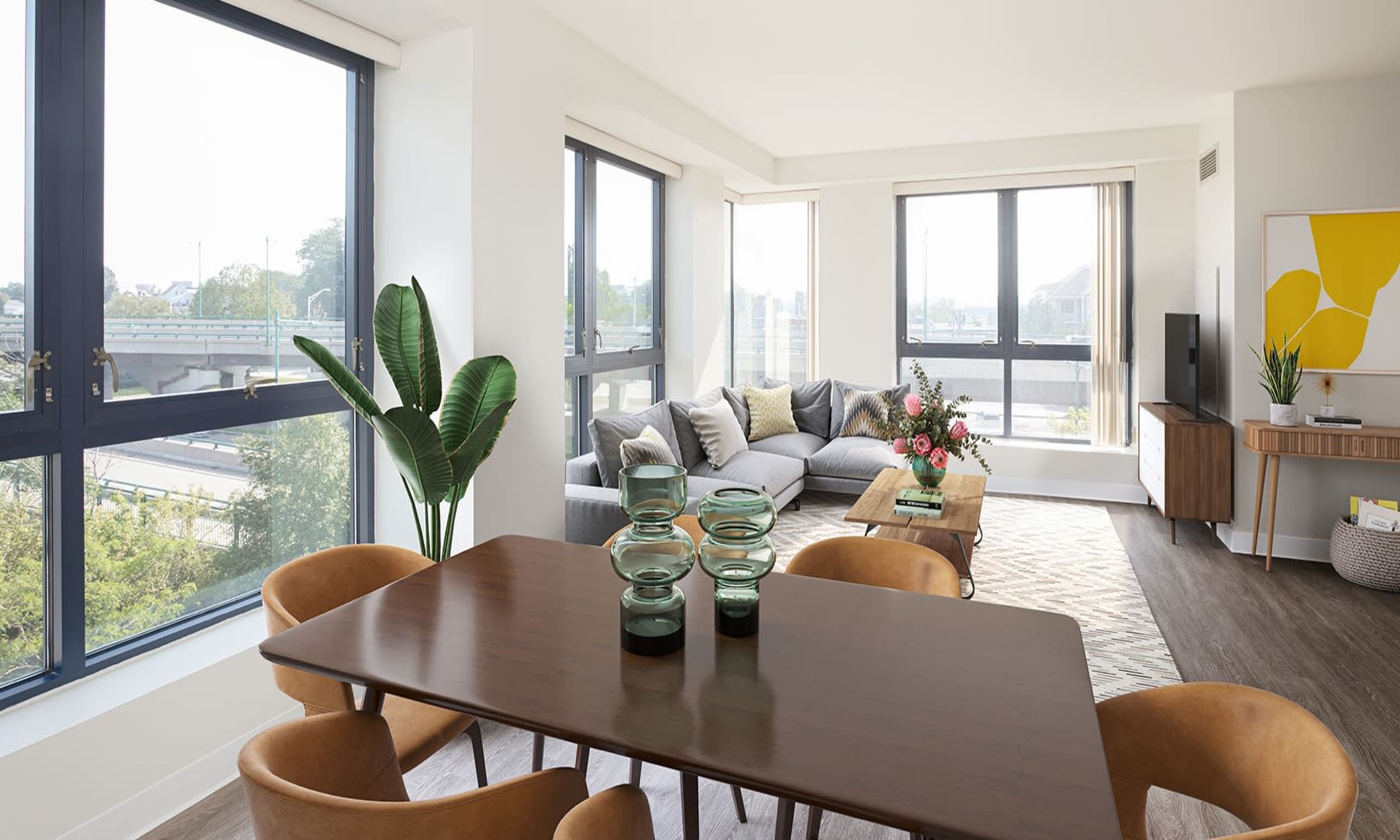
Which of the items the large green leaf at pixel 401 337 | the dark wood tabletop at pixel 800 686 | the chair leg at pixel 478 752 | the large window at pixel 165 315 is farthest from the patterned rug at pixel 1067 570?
the large window at pixel 165 315

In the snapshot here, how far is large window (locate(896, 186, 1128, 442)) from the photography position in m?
6.71

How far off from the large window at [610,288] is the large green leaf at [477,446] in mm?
1770

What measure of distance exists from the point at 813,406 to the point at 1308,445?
3.38 m

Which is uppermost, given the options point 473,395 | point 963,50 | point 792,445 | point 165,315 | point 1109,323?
point 963,50

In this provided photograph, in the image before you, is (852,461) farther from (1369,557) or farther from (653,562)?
(653,562)

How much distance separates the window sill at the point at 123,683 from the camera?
2.08 m

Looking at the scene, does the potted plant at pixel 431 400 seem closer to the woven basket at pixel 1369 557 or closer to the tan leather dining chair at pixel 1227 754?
the tan leather dining chair at pixel 1227 754

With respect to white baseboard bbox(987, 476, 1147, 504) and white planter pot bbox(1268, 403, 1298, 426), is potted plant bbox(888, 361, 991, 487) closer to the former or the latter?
white planter pot bbox(1268, 403, 1298, 426)

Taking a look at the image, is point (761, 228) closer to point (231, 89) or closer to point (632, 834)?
point (231, 89)

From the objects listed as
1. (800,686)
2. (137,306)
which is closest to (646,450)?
(137,306)

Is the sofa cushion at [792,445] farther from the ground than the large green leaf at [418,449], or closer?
closer

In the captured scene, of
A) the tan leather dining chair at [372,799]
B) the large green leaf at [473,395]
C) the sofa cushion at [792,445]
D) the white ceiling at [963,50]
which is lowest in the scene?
the tan leather dining chair at [372,799]

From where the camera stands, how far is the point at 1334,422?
15.0ft

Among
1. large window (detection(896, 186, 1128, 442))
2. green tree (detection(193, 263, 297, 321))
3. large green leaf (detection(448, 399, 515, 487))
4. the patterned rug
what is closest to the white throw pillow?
the patterned rug
